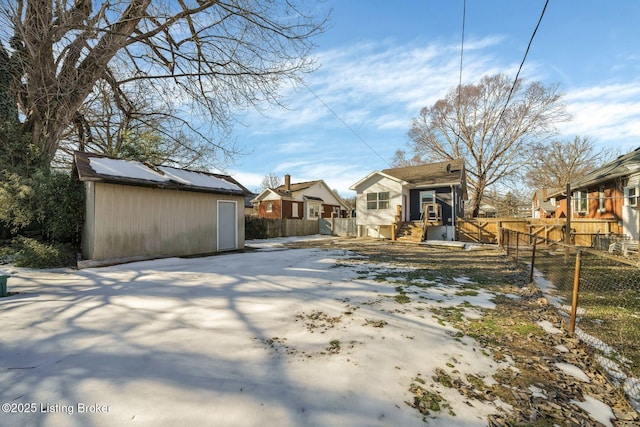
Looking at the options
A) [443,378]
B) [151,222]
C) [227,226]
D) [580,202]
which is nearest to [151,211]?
[151,222]

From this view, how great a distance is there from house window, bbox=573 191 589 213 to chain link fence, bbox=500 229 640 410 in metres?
9.33

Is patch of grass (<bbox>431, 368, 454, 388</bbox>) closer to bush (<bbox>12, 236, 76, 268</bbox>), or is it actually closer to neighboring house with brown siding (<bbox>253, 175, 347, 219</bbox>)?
bush (<bbox>12, 236, 76, 268</bbox>)

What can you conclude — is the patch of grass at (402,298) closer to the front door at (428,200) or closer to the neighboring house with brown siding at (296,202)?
the front door at (428,200)

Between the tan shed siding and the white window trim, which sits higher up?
the white window trim

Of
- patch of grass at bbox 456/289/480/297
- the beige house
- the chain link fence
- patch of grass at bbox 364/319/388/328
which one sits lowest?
the chain link fence

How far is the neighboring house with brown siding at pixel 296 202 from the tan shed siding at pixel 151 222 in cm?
1492

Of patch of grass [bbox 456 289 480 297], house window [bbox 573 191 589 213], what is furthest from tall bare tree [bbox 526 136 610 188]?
patch of grass [bbox 456 289 480 297]

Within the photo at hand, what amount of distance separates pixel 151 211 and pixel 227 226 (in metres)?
3.19

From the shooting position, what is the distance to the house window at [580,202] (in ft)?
51.1

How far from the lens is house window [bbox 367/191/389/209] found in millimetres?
19359

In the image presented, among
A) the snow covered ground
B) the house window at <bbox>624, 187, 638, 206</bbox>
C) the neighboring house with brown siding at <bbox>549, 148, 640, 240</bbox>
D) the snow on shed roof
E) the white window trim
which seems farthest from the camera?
the white window trim

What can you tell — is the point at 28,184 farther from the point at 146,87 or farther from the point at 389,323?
the point at 389,323

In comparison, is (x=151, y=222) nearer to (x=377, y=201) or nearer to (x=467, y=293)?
(x=467, y=293)

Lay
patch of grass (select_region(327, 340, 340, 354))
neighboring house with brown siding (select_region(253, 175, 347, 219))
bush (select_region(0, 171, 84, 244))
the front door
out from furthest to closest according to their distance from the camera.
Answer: neighboring house with brown siding (select_region(253, 175, 347, 219)), the front door, bush (select_region(0, 171, 84, 244)), patch of grass (select_region(327, 340, 340, 354))
